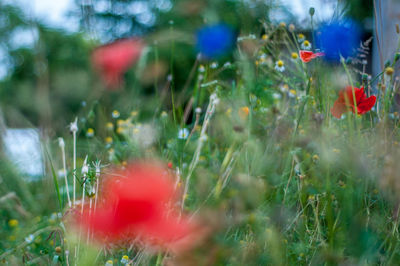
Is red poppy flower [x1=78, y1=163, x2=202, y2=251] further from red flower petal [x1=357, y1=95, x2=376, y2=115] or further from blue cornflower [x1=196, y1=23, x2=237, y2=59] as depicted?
blue cornflower [x1=196, y1=23, x2=237, y2=59]

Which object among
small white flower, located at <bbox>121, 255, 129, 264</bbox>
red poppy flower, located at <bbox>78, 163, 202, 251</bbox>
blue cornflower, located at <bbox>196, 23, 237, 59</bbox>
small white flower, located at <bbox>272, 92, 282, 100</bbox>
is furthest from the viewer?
small white flower, located at <bbox>272, 92, 282, 100</bbox>

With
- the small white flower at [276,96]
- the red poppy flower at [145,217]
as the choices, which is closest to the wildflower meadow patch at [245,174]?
the red poppy flower at [145,217]

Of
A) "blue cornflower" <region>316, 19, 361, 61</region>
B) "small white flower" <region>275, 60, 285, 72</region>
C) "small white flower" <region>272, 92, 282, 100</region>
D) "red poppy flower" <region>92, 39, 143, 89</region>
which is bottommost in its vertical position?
"small white flower" <region>272, 92, 282, 100</region>

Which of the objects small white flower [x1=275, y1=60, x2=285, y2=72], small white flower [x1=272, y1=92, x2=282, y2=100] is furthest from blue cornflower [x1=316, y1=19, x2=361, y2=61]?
small white flower [x1=272, y1=92, x2=282, y2=100]

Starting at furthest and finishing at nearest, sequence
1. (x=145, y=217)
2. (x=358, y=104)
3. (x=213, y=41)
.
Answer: (x=213, y=41), (x=358, y=104), (x=145, y=217)

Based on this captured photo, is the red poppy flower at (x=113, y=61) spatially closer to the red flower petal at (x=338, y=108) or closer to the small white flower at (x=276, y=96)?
the small white flower at (x=276, y=96)

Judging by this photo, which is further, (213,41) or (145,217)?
(213,41)

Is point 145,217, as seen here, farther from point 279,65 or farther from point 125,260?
point 279,65

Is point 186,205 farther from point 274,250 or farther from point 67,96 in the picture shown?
point 67,96

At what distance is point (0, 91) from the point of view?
4.38 m

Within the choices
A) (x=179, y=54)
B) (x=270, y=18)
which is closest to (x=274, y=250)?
(x=270, y=18)

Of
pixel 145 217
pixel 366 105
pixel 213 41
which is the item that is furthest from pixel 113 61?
pixel 145 217

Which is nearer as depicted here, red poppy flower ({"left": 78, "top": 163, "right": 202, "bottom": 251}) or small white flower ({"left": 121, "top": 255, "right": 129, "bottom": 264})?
red poppy flower ({"left": 78, "top": 163, "right": 202, "bottom": 251})

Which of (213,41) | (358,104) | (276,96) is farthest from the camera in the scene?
(276,96)
